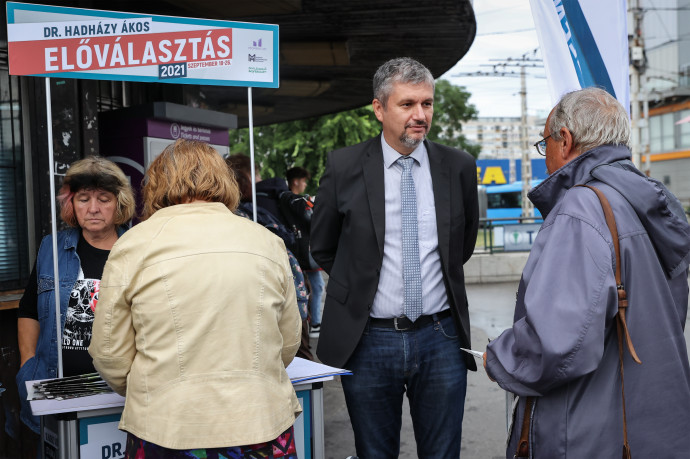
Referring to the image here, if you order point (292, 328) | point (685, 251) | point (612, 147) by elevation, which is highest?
point (612, 147)

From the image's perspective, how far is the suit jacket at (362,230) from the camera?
280 cm

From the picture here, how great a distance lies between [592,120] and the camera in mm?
2148

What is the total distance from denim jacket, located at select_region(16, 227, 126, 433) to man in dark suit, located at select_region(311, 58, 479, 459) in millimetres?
1137

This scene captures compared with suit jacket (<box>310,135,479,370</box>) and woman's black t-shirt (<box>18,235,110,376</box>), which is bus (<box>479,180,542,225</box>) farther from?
woman's black t-shirt (<box>18,235,110,376</box>)

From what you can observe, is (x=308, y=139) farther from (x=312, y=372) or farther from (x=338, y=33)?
(x=312, y=372)

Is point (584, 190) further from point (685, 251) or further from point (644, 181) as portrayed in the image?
point (685, 251)

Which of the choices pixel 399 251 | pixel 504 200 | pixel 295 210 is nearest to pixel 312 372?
pixel 399 251

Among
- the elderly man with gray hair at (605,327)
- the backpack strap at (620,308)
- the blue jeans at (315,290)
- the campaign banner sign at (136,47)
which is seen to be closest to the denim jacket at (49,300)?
the campaign banner sign at (136,47)

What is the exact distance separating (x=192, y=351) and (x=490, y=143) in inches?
6416

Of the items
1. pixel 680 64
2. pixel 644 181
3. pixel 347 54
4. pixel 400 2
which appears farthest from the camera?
pixel 680 64

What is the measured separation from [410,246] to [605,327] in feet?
3.21

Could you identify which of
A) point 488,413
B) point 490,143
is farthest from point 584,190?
point 490,143

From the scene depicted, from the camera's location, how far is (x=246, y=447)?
2035 mm

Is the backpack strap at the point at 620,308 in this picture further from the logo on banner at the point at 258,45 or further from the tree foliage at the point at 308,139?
the tree foliage at the point at 308,139
